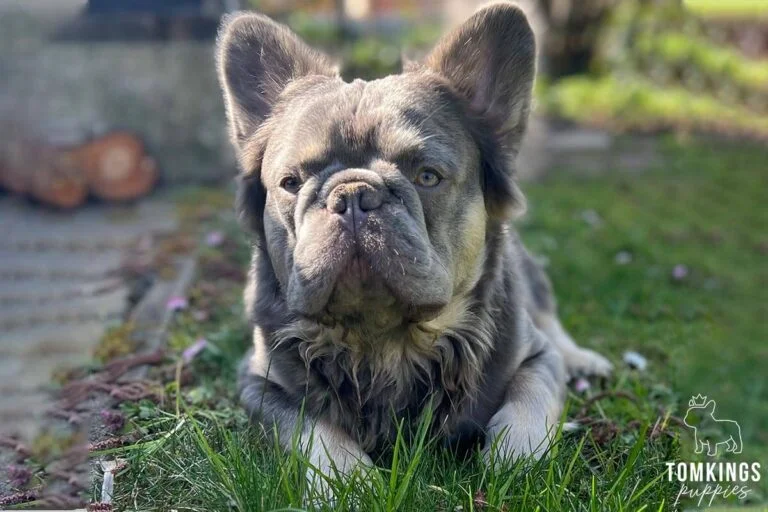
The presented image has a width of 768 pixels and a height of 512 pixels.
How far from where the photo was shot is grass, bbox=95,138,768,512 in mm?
3445

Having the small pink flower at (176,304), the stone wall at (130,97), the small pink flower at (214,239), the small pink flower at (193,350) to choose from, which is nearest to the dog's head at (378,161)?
the small pink flower at (193,350)

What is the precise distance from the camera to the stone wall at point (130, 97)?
9.45 m

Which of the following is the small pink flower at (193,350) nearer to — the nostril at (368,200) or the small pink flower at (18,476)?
the small pink flower at (18,476)

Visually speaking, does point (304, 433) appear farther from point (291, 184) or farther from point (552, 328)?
point (552, 328)

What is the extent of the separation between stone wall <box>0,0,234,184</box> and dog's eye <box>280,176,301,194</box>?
5.83 metres

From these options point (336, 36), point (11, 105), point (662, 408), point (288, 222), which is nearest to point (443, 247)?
Result: point (288, 222)

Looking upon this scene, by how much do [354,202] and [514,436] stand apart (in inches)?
49.4

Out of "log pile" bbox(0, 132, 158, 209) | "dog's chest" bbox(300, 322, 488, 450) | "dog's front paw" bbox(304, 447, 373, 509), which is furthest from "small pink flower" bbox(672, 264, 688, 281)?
"log pile" bbox(0, 132, 158, 209)

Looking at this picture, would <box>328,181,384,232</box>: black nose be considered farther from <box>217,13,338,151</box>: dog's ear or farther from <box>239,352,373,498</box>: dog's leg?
<box>217,13,338,151</box>: dog's ear

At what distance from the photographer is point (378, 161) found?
381 cm

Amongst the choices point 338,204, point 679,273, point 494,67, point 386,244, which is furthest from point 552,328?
point 338,204

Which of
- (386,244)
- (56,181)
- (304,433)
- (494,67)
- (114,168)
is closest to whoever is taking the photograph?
(386,244)

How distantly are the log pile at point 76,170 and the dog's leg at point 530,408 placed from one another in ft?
19.6

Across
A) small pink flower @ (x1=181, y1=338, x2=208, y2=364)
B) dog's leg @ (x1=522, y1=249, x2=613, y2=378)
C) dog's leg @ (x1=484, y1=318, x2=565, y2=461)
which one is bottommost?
dog's leg @ (x1=522, y1=249, x2=613, y2=378)
